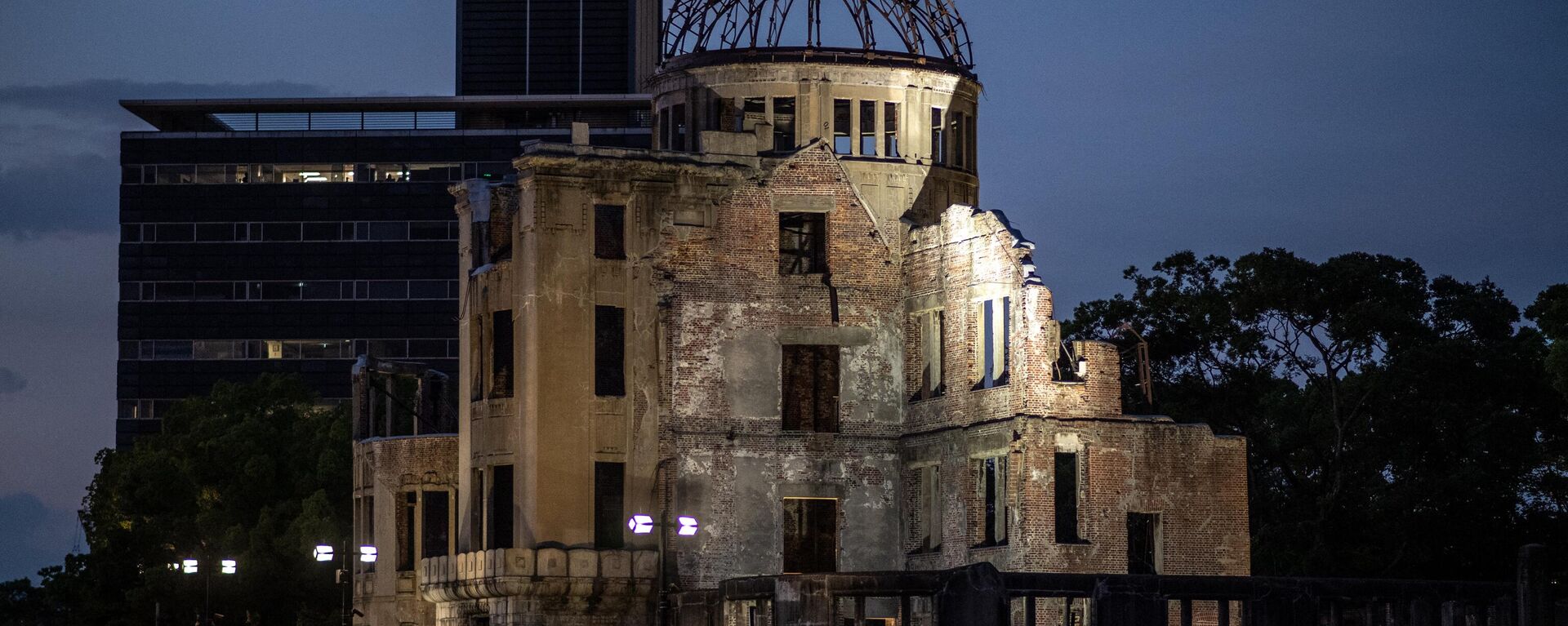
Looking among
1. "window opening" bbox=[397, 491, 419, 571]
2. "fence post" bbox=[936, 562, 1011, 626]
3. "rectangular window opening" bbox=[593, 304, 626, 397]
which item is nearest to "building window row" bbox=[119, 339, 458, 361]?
"window opening" bbox=[397, 491, 419, 571]

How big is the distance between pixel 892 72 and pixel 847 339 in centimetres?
752

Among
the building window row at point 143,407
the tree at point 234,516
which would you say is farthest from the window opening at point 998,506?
the building window row at point 143,407

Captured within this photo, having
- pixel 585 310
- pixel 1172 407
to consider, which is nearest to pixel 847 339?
pixel 585 310

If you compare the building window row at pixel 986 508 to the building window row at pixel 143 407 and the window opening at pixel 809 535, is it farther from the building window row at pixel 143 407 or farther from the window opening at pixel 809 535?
the building window row at pixel 143 407

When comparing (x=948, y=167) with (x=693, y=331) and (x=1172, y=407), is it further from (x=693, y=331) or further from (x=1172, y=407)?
(x=1172, y=407)

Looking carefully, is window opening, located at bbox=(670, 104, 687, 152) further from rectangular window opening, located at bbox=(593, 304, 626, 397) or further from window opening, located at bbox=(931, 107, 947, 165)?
rectangular window opening, located at bbox=(593, 304, 626, 397)

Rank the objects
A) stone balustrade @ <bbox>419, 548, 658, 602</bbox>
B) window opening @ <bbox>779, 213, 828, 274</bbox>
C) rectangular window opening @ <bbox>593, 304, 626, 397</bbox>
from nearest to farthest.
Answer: stone balustrade @ <bbox>419, 548, 658, 602</bbox> < rectangular window opening @ <bbox>593, 304, 626, 397</bbox> < window opening @ <bbox>779, 213, 828, 274</bbox>

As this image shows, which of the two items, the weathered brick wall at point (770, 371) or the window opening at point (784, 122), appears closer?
the weathered brick wall at point (770, 371)

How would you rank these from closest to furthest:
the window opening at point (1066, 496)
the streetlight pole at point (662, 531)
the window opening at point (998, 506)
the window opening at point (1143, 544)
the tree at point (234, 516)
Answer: the streetlight pole at point (662, 531), the window opening at point (998, 506), the window opening at point (1143, 544), the window opening at point (1066, 496), the tree at point (234, 516)

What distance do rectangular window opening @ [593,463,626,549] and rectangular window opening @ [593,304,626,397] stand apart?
177 cm

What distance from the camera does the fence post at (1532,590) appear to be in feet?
176

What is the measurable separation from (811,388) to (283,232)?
8002 cm

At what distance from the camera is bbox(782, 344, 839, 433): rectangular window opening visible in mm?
58500

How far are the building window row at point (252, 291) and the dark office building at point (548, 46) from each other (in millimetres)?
17493
